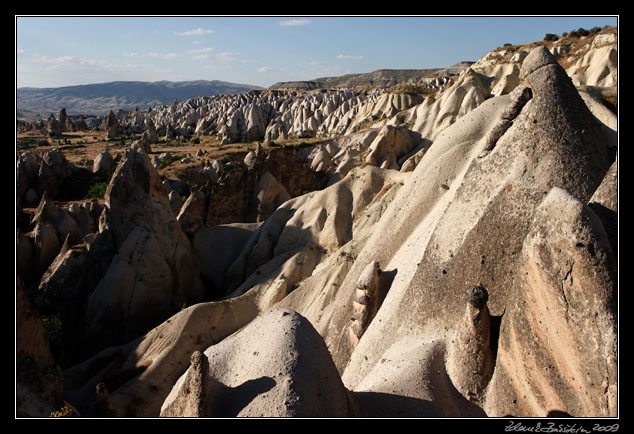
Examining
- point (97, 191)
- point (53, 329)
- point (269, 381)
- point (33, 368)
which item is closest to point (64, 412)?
point (33, 368)

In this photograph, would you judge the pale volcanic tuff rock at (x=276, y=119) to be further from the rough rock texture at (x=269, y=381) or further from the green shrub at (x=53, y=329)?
the rough rock texture at (x=269, y=381)

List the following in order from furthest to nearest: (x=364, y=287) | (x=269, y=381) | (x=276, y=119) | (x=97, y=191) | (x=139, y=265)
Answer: (x=276, y=119)
(x=97, y=191)
(x=139, y=265)
(x=364, y=287)
(x=269, y=381)

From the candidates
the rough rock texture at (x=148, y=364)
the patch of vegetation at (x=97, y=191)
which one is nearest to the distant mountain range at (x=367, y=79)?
the patch of vegetation at (x=97, y=191)

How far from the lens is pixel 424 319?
25.5ft

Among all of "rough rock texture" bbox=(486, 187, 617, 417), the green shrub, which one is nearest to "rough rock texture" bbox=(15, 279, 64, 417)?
the green shrub

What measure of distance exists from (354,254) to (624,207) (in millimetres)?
8598

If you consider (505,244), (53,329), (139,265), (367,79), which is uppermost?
(367,79)

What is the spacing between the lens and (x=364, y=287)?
31.7ft

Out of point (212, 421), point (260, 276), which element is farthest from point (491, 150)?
point (260, 276)

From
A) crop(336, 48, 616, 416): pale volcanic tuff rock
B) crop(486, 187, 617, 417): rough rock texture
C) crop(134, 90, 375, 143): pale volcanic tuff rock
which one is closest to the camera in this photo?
crop(486, 187, 617, 417): rough rock texture

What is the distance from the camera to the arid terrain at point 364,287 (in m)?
5.44

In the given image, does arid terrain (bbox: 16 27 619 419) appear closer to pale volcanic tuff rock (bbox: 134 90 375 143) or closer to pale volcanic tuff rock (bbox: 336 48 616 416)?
pale volcanic tuff rock (bbox: 336 48 616 416)

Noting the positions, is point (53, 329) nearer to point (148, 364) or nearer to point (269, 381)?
point (148, 364)

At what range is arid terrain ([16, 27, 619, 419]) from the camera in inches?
214
